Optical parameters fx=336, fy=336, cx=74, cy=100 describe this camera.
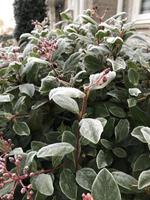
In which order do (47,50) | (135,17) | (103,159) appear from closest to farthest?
(103,159) → (47,50) → (135,17)

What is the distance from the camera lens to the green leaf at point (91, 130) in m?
0.70

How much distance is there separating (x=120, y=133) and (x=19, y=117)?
1.02 ft

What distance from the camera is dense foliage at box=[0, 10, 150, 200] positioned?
73 cm

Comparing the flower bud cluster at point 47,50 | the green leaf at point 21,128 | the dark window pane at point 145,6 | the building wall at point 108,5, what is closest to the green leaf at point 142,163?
the green leaf at point 21,128

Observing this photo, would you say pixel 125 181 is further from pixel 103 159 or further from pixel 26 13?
pixel 26 13

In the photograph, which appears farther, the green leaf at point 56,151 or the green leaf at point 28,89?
the green leaf at point 28,89

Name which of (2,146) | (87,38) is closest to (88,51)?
(87,38)

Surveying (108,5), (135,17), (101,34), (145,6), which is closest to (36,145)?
(101,34)

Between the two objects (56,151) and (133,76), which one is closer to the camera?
(56,151)

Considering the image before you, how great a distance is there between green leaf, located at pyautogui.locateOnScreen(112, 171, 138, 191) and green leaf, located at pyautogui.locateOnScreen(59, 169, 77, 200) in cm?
10

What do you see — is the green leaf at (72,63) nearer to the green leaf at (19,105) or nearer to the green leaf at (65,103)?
the green leaf at (19,105)

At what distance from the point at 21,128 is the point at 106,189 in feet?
1.32

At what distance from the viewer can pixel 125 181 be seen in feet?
2.40

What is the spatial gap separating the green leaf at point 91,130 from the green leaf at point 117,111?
0.67 ft
